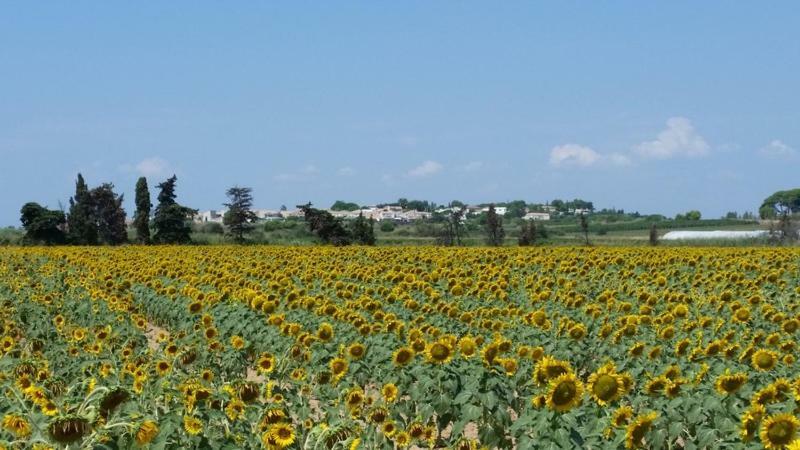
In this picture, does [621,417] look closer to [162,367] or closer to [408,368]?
[408,368]

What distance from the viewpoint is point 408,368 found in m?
8.22

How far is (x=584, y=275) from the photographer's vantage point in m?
19.1

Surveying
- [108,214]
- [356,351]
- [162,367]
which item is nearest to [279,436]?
[162,367]

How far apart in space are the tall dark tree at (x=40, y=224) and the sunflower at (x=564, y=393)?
5678 cm

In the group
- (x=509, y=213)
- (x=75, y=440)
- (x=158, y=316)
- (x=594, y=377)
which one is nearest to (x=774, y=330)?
(x=594, y=377)

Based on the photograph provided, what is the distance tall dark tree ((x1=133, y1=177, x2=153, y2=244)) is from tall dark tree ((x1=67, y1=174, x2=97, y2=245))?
9.07ft

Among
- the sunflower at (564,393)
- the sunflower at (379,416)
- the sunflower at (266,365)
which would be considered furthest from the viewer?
the sunflower at (266,365)

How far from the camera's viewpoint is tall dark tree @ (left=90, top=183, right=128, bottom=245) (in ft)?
235

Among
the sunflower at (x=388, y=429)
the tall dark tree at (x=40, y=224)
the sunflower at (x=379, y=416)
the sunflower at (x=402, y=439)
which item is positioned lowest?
the sunflower at (x=402, y=439)

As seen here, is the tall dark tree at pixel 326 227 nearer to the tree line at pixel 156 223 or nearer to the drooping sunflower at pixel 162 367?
the tree line at pixel 156 223

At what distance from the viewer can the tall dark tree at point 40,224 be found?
58.1 metres

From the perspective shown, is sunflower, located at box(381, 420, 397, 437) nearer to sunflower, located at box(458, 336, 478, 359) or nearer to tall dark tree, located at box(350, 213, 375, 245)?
sunflower, located at box(458, 336, 478, 359)

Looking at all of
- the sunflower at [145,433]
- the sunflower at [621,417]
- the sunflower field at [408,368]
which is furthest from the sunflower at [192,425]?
the sunflower at [621,417]

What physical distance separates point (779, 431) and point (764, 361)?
268cm
